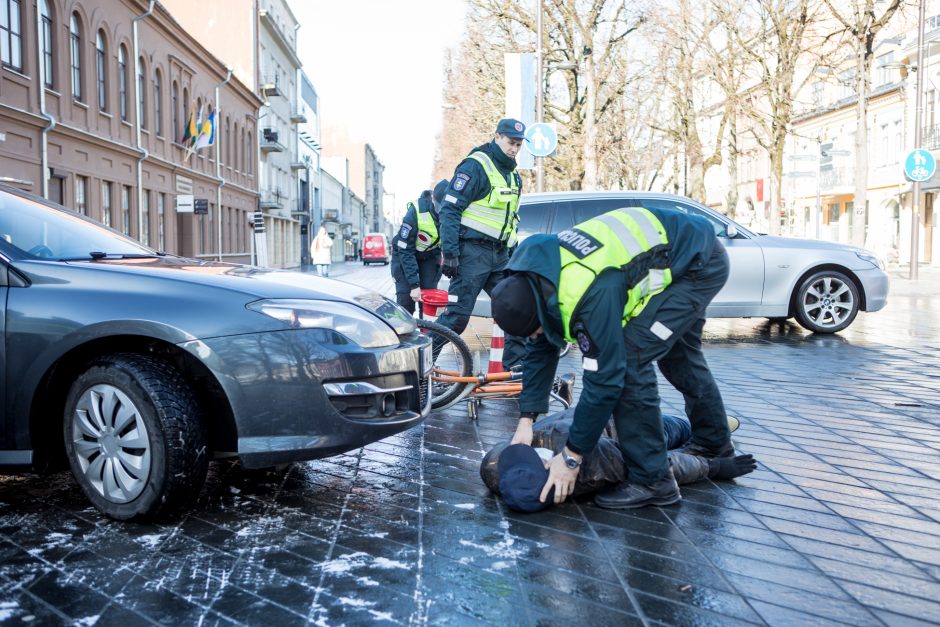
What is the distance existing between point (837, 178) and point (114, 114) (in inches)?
1501

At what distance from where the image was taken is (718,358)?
9.26 metres

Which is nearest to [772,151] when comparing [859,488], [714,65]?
[714,65]

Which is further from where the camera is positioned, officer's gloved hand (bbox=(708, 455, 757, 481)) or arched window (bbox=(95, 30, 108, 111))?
arched window (bbox=(95, 30, 108, 111))

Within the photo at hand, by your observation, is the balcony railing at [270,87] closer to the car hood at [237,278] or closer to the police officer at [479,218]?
the police officer at [479,218]

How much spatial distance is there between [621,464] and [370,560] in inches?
51.2

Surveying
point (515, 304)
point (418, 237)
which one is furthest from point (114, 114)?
point (515, 304)

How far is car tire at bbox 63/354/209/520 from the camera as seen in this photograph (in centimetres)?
362

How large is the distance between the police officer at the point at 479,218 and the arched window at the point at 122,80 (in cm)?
2392

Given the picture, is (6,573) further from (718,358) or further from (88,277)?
(718,358)

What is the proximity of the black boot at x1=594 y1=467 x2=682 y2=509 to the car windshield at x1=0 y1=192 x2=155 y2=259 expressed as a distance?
2.58 metres

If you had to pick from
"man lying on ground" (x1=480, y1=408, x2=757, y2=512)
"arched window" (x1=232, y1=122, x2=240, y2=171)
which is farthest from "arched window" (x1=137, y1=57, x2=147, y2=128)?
"man lying on ground" (x1=480, y1=408, x2=757, y2=512)

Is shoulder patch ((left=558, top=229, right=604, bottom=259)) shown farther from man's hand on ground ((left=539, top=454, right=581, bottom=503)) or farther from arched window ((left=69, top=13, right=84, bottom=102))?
arched window ((left=69, top=13, right=84, bottom=102))

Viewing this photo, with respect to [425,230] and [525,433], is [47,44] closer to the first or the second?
[425,230]

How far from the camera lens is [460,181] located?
659 cm
